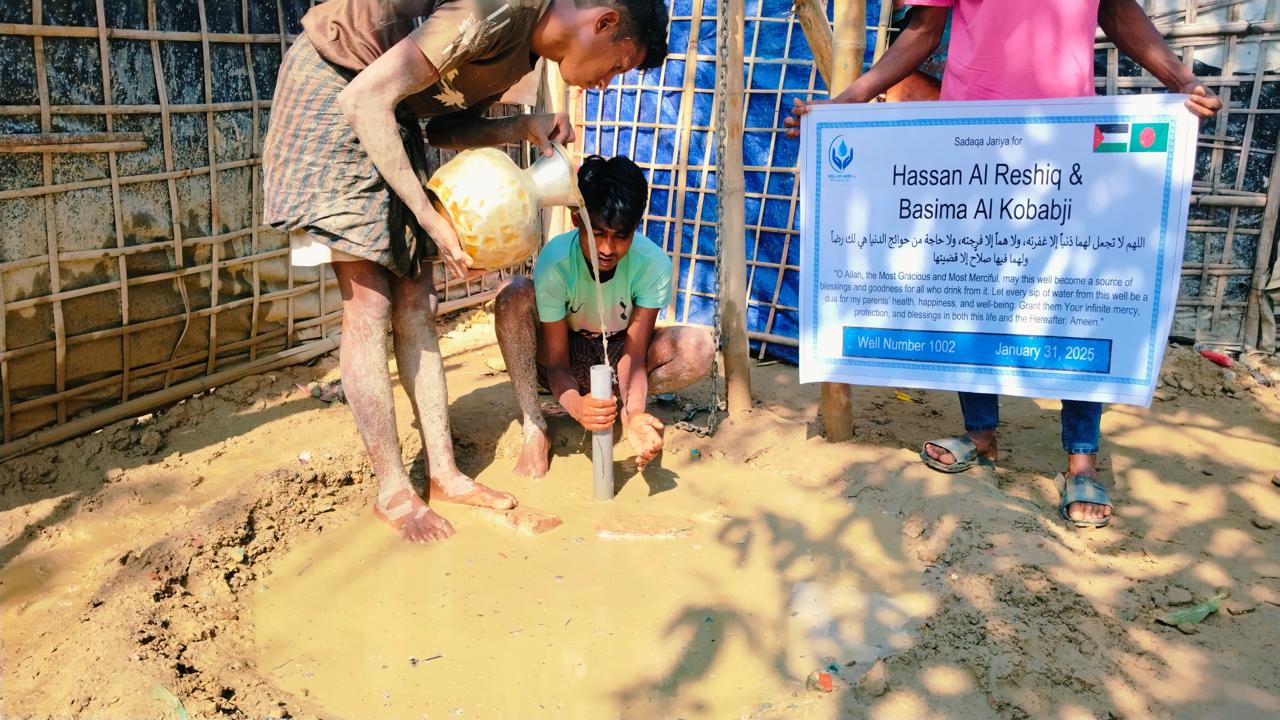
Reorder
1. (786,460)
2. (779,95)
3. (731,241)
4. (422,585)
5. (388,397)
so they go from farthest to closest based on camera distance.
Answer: (779,95) < (731,241) < (786,460) < (388,397) < (422,585)

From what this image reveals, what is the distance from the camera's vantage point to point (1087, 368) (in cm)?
276

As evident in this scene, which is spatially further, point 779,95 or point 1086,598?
point 779,95

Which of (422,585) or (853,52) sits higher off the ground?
(853,52)

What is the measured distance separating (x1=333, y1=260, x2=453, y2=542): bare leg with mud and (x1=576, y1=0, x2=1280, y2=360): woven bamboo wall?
7.90 feet

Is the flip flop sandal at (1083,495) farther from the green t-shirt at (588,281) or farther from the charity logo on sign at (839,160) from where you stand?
the green t-shirt at (588,281)

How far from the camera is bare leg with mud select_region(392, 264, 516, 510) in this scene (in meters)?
2.78

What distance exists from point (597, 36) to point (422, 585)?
1.51 meters

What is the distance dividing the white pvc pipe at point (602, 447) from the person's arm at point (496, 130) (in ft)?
2.23

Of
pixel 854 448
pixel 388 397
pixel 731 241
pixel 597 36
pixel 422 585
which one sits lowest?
pixel 422 585

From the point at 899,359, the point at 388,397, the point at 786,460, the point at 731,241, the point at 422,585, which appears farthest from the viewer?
the point at 731,241

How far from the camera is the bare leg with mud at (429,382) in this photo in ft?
9.11

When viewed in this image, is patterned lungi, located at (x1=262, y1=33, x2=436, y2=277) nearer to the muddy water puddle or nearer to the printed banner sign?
the muddy water puddle

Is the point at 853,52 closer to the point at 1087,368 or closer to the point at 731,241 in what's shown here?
the point at 731,241

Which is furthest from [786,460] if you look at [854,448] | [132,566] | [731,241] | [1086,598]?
[132,566]
